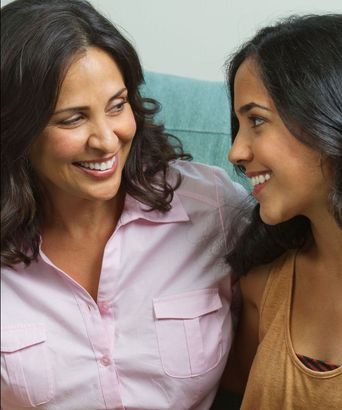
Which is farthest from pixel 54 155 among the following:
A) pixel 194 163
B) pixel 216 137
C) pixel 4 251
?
pixel 216 137

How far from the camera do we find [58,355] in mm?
1360

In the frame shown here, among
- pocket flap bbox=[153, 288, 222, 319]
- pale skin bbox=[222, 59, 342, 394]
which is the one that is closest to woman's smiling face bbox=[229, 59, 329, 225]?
pale skin bbox=[222, 59, 342, 394]

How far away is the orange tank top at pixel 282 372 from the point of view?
4.03 feet

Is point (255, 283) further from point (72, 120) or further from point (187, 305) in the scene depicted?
point (72, 120)

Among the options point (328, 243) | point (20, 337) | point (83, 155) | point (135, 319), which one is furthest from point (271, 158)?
point (20, 337)

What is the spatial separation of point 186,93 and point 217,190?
1.03ft

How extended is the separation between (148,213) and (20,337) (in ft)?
1.11

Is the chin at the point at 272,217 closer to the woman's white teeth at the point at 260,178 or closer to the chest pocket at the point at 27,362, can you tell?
the woman's white teeth at the point at 260,178

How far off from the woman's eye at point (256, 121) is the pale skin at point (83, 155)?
0.23 meters

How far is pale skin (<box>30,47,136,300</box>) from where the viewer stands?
1234 millimetres

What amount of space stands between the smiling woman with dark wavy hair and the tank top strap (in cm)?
12

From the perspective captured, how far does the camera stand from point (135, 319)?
1396 millimetres

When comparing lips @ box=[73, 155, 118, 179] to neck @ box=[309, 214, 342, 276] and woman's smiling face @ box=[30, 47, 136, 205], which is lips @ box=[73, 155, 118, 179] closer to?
woman's smiling face @ box=[30, 47, 136, 205]

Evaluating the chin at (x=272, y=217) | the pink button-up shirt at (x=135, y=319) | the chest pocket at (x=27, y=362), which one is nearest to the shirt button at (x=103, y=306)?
the pink button-up shirt at (x=135, y=319)
